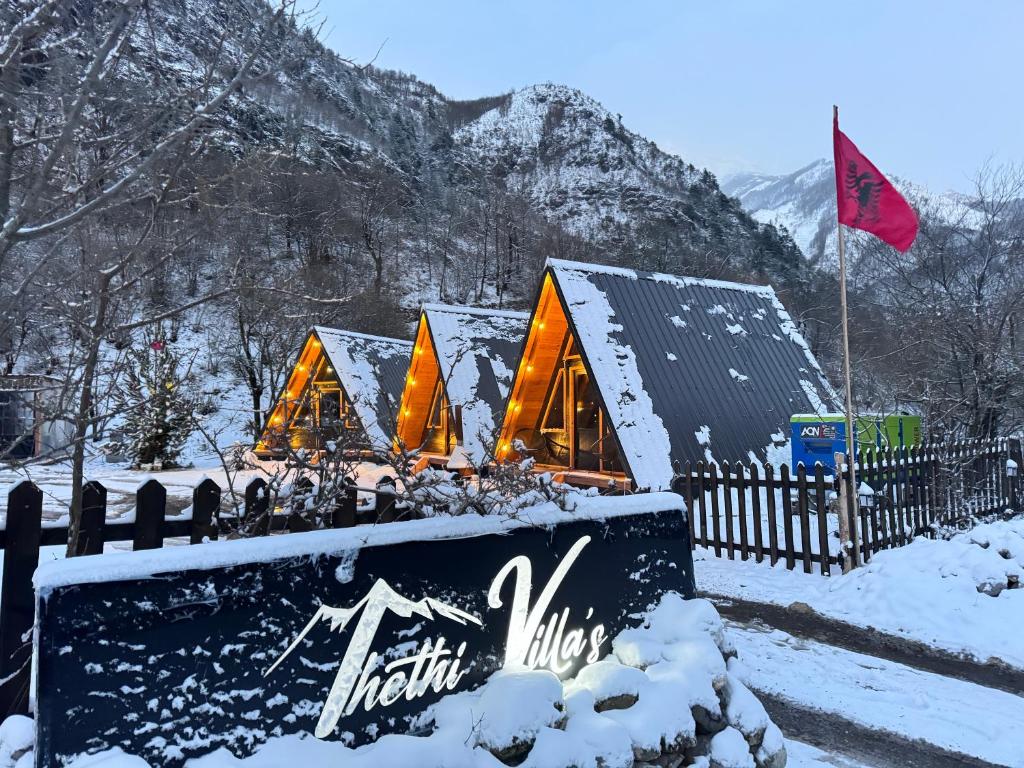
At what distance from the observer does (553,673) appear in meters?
3.48

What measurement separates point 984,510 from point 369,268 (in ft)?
148

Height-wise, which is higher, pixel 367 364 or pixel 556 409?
pixel 367 364

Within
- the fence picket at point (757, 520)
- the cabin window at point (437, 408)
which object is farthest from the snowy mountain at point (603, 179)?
the fence picket at point (757, 520)

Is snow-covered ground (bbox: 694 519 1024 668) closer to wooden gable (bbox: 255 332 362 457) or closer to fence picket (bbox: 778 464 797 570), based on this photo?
fence picket (bbox: 778 464 797 570)

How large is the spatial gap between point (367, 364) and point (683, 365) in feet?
39.3

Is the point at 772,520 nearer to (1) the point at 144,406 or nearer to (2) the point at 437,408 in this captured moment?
(1) the point at 144,406

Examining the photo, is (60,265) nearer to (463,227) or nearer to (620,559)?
(620,559)

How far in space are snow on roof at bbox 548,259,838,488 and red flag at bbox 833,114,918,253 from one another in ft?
14.5

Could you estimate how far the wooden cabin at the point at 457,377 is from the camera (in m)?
15.8

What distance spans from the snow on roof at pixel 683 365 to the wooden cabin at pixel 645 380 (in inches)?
1.1

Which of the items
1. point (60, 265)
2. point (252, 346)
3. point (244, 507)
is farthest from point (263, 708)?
point (252, 346)

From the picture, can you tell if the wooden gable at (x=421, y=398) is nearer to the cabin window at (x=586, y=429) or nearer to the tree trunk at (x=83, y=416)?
the cabin window at (x=586, y=429)

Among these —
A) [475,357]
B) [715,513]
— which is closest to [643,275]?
[475,357]

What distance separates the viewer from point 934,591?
6.40 m
